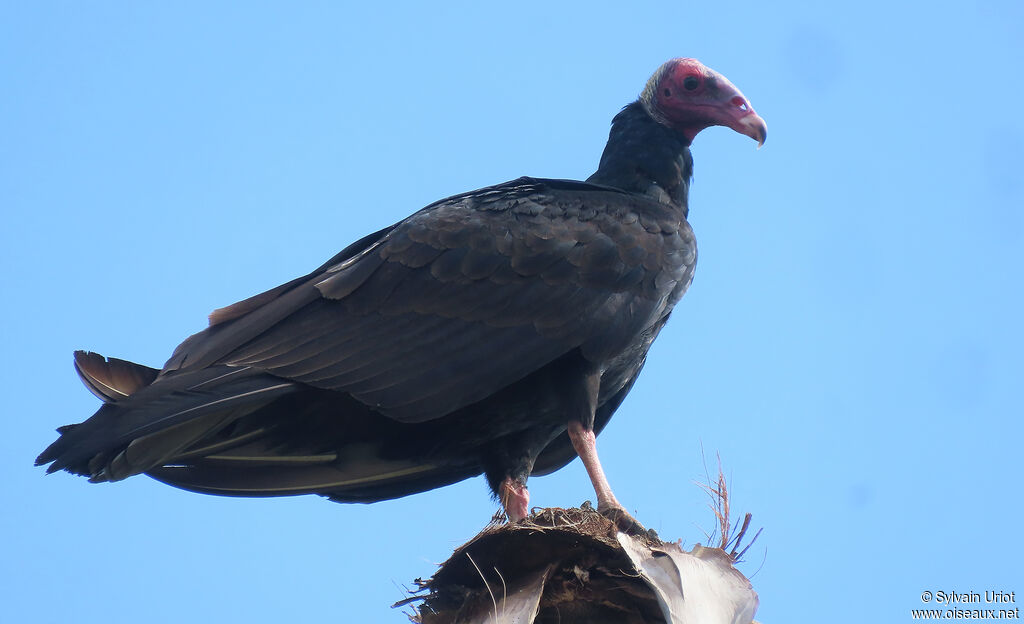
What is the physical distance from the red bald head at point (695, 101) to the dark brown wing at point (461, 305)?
119cm

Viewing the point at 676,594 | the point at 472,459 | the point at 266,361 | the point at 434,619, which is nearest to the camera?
the point at 676,594

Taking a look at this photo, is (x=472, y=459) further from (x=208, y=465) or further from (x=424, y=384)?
(x=208, y=465)

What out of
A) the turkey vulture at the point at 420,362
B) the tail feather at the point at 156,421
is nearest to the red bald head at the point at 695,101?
the turkey vulture at the point at 420,362

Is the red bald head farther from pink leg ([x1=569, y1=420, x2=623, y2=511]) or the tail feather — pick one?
the tail feather

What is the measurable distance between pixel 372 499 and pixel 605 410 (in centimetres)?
108

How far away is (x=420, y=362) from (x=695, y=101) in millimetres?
2231

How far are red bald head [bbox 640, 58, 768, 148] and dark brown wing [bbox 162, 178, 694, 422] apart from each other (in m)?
1.19

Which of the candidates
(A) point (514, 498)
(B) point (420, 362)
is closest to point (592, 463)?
(A) point (514, 498)

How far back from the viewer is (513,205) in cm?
442

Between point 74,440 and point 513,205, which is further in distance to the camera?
point 513,205

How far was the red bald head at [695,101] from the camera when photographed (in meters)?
5.40

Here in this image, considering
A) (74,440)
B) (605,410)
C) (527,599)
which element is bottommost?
(527,599)

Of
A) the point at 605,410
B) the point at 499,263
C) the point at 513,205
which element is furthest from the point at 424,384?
the point at 605,410

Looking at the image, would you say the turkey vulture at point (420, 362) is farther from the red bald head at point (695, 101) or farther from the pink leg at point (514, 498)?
the red bald head at point (695, 101)
